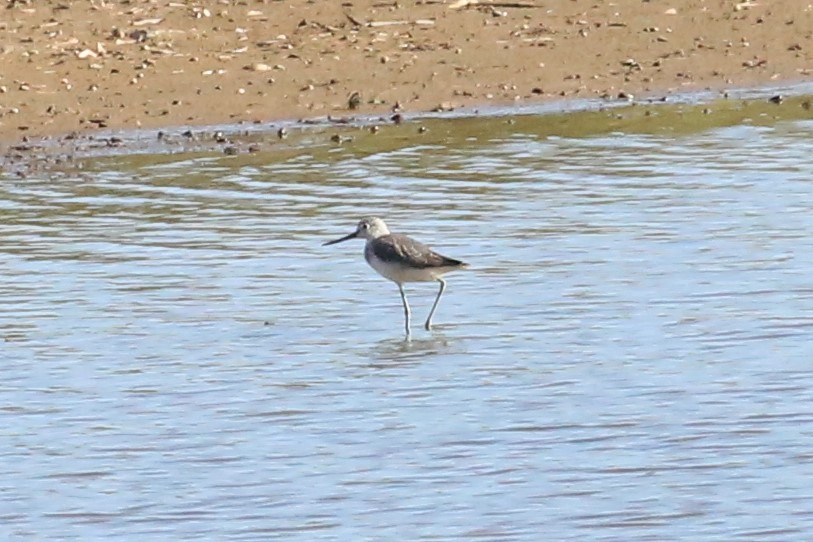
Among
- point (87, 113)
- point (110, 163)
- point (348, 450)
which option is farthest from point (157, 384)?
point (87, 113)

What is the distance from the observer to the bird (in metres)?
9.82

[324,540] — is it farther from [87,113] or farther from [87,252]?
[87,113]

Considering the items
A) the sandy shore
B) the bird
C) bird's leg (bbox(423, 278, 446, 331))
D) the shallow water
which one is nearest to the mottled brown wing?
the bird

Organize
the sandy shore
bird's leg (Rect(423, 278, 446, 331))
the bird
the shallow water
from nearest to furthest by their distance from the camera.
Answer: the shallow water, bird's leg (Rect(423, 278, 446, 331)), the bird, the sandy shore

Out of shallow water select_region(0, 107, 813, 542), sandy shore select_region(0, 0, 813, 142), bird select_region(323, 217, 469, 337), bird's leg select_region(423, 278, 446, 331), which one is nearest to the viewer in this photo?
shallow water select_region(0, 107, 813, 542)

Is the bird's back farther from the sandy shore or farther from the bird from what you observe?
the sandy shore

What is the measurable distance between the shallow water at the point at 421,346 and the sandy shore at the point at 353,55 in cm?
121

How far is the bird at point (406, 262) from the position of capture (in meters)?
9.82

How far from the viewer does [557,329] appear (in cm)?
927

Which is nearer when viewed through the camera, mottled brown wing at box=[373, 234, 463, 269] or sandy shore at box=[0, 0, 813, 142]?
mottled brown wing at box=[373, 234, 463, 269]

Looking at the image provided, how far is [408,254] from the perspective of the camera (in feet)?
32.5

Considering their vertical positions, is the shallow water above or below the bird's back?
below

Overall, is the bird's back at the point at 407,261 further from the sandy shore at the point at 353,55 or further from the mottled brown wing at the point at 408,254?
the sandy shore at the point at 353,55

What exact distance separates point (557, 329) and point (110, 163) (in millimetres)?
5138
